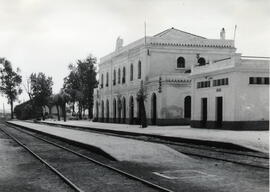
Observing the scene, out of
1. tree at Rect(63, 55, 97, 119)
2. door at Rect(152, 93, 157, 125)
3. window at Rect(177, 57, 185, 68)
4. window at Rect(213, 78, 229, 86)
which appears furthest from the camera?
tree at Rect(63, 55, 97, 119)

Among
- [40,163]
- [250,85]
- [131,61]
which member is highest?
[131,61]

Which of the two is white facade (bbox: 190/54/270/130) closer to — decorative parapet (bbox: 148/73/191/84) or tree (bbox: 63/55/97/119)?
decorative parapet (bbox: 148/73/191/84)

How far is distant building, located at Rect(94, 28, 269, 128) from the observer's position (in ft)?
150

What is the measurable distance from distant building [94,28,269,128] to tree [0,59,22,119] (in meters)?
59.4

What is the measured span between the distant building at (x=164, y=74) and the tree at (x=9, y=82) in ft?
195

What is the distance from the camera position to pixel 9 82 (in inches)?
4530

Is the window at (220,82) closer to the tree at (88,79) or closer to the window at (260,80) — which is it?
the window at (260,80)

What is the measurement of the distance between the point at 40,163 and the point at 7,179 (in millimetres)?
3761

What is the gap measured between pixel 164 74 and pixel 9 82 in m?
77.6

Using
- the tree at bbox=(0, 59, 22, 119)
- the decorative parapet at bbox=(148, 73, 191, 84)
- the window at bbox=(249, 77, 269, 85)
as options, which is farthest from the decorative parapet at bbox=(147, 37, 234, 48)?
the tree at bbox=(0, 59, 22, 119)

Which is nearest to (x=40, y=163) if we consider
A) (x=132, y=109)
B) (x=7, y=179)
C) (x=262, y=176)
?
(x=7, y=179)

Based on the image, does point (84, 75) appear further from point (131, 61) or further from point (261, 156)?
point (261, 156)

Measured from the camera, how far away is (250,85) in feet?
108

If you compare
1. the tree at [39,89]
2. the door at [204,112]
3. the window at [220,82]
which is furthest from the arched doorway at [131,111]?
the tree at [39,89]
